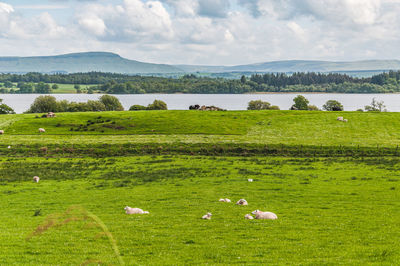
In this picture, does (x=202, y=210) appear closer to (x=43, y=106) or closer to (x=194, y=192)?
(x=194, y=192)

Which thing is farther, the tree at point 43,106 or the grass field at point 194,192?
the tree at point 43,106

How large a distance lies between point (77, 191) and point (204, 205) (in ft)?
43.8

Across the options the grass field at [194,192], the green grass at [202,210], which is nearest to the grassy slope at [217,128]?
the grass field at [194,192]

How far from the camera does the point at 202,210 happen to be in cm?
2478

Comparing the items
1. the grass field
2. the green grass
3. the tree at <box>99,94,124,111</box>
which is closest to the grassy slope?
the grass field

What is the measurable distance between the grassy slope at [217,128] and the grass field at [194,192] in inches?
16.5

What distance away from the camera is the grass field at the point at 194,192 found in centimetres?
1476

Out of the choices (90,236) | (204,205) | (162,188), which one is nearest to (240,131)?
(162,188)

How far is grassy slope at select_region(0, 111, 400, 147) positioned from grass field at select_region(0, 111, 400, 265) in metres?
0.42

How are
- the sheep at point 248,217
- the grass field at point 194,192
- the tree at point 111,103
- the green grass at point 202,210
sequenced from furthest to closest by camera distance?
1. the tree at point 111,103
2. the sheep at point 248,217
3. the grass field at point 194,192
4. the green grass at point 202,210

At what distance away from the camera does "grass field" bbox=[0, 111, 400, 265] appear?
1476 cm

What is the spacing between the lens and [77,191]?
34.2 m

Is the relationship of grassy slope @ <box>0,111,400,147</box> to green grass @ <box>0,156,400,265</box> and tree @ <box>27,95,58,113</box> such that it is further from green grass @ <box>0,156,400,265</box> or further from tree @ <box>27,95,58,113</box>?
tree @ <box>27,95,58,113</box>

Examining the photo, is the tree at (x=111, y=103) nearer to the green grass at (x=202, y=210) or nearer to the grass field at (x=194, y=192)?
the grass field at (x=194, y=192)
